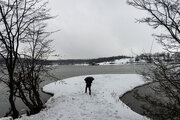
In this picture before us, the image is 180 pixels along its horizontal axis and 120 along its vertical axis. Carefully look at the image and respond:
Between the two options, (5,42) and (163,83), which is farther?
(5,42)


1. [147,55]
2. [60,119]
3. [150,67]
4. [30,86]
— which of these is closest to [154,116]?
[150,67]

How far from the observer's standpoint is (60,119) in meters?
7.66

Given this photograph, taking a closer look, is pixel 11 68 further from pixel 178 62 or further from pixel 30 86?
pixel 178 62

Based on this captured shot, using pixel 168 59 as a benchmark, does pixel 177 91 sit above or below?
below

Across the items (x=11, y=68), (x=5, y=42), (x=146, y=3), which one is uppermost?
(x=146, y=3)

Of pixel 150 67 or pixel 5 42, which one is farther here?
pixel 5 42

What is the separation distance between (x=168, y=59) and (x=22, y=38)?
6.70 m

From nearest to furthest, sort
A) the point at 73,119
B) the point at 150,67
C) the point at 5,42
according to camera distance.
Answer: the point at 150,67 → the point at 73,119 → the point at 5,42

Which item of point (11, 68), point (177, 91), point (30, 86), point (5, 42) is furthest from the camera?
point (30, 86)

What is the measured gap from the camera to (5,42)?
803 cm

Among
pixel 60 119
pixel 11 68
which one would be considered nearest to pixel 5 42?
pixel 11 68

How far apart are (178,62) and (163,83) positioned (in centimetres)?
72

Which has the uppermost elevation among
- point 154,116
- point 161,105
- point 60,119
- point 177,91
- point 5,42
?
point 5,42

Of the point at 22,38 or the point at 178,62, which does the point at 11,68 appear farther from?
the point at 178,62
